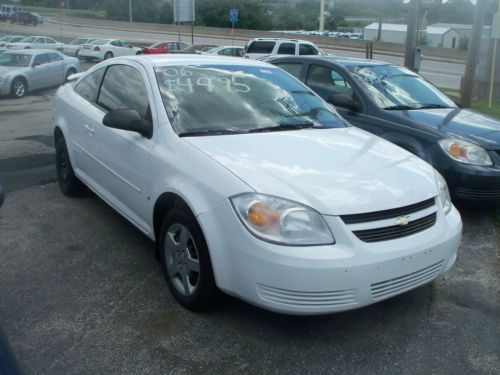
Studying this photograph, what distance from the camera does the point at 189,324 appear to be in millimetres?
3238

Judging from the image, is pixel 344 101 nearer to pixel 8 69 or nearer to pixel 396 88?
pixel 396 88

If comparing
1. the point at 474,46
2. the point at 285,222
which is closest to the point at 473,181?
the point at 285,222

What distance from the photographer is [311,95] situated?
4617 mm

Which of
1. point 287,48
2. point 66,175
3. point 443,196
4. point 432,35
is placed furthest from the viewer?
point 432,35

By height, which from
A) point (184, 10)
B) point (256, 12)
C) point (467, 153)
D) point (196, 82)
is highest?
point (256, 12)

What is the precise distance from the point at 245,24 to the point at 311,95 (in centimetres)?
7607

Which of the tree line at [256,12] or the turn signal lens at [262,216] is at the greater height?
the tree line at [256,12]

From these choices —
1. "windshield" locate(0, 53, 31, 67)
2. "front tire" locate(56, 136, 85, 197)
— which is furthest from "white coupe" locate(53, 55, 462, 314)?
"windshield" locate(0, 53, 31, 67)

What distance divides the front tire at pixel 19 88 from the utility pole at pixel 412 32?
10.9 m

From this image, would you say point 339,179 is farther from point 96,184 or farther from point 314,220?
point 96,184

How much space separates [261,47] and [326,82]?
55.5 ft

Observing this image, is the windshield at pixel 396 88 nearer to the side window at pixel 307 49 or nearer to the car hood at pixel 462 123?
the car hood at pixel 462 123

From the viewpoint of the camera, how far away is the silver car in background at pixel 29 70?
1555cm

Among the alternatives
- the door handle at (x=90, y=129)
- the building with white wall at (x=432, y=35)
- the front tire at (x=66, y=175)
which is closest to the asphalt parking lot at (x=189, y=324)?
the door handle at (x=90, y=129)
